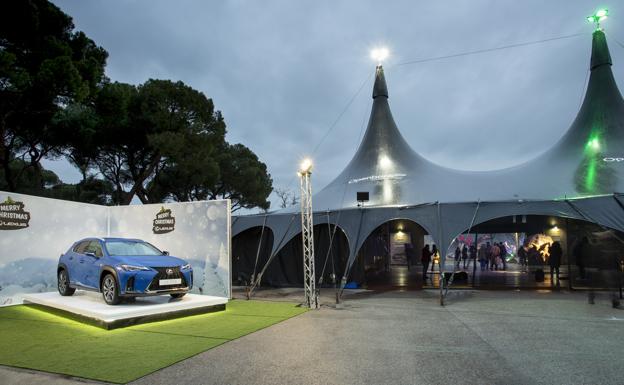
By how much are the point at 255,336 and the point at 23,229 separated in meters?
6.73

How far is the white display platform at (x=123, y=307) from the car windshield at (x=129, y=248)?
0.95 meters

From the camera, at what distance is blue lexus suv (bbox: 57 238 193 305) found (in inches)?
261

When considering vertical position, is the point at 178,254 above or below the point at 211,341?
above

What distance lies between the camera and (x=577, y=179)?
11.1m

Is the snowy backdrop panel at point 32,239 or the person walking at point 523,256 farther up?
the snowy backdrop panel at point 32,239

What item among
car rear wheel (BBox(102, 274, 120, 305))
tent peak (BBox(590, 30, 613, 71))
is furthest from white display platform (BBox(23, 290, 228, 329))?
tent peak (BBox(590, 30, 613, 71))

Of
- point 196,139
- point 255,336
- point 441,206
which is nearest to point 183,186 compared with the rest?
point 196,139

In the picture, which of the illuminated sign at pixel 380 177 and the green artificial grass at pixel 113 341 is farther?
the illuminated sign at pixel 380 177

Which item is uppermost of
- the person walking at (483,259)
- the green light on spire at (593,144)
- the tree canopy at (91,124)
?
the tree canopy at (91,124)

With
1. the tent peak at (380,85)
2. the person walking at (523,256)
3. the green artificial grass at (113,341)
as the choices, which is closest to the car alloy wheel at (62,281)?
the green artificial grass at (113,341)

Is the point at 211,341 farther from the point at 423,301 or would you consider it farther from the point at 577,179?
the point at 577,179

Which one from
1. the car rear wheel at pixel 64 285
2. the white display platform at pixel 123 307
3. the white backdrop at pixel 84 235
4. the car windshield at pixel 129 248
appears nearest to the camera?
the white display platform at pixel 123 307

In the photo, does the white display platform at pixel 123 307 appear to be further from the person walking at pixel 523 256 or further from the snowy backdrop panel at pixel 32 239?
the person walking at pixel 523 256

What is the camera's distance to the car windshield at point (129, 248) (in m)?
7.37
